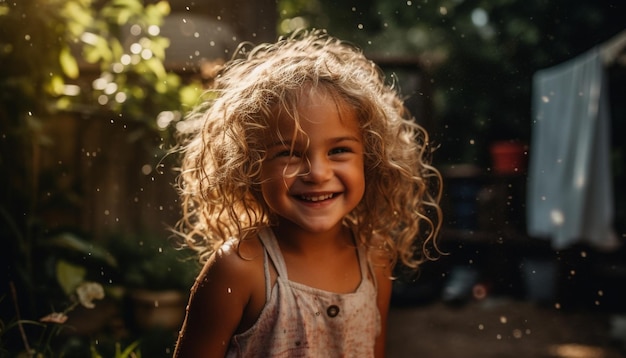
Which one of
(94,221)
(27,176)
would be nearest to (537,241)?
(94,221)

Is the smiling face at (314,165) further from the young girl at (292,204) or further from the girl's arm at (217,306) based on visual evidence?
the girl's arm at (217,306)

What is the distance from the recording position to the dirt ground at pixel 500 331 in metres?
3.94

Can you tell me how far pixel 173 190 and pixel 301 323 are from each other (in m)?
2.11

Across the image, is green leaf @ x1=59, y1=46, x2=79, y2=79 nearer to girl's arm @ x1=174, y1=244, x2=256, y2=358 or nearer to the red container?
girl's arm @ x1=174, y1=244, x2=256, y2=358

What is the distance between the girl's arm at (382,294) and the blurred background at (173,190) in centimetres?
38

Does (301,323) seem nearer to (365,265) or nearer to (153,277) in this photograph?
(365,265)

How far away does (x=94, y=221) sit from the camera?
388cm

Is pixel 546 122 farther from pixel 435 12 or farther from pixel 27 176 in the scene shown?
pixel 435 12

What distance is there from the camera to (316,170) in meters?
1.43

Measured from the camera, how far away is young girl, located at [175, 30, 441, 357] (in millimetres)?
1447

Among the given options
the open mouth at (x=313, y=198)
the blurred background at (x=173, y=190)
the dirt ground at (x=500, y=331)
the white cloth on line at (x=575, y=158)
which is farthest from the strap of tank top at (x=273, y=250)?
the white cloth on line at (x=575, y=158)

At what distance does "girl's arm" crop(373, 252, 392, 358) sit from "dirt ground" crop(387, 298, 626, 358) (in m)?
2.18

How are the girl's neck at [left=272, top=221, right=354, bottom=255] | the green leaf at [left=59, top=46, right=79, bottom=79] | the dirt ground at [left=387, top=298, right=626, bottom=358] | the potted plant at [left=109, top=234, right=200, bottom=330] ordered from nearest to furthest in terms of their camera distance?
the girl's neck at [left=272, top=221, right=354, bottom=255]
the green leaf at [left=59, top=46, right=79, bottom=79]
the potted plant at [left=109, top=234, right=200, bottom=330]
the dirt ground at [left=387, top=298, right=626, bottom=358]

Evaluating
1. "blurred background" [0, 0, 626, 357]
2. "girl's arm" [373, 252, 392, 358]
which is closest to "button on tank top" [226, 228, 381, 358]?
"girl's arm" [373, 252, 392, 358]
